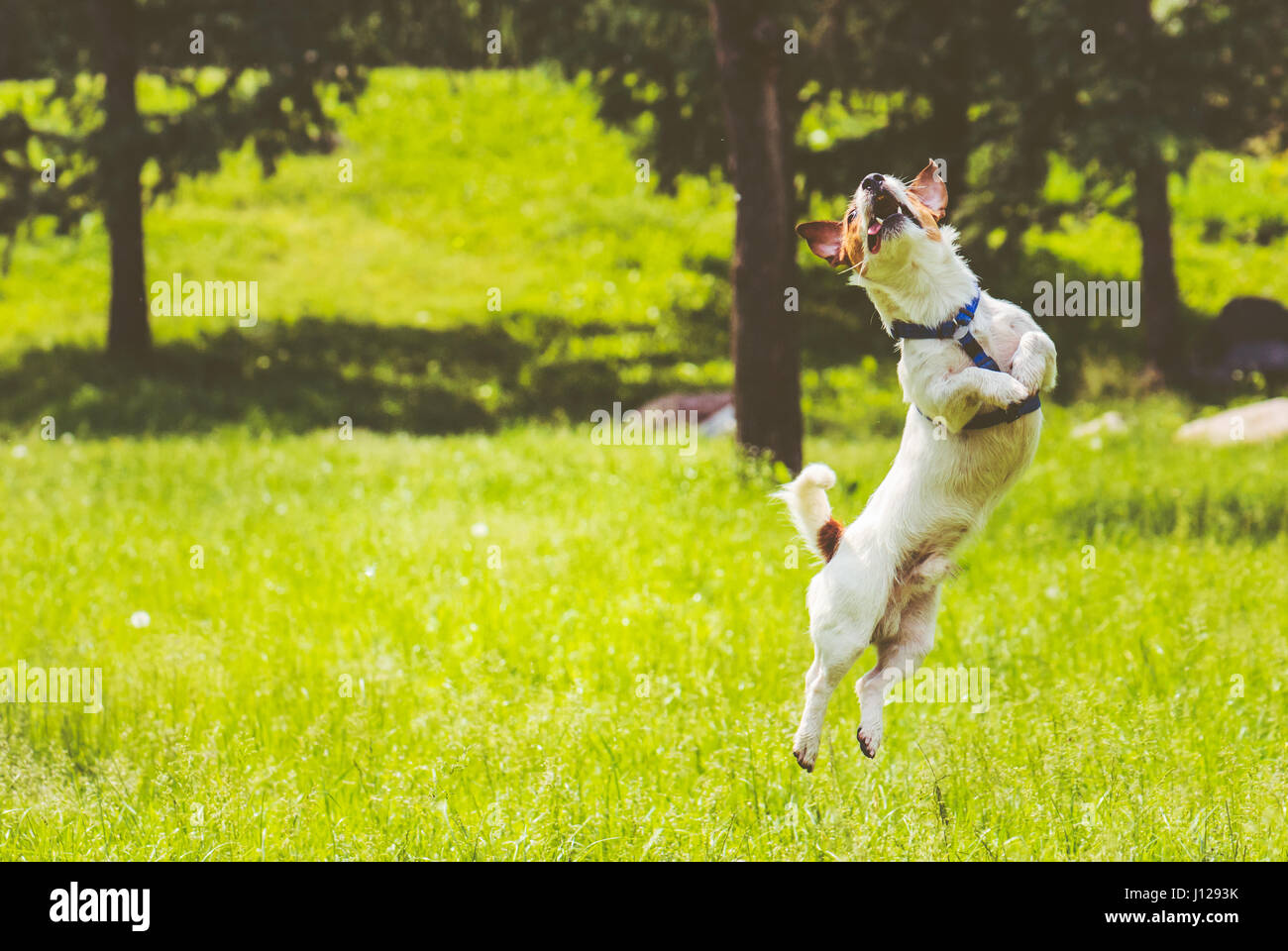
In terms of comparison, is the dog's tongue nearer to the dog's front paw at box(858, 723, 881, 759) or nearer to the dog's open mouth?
the dog's open mouth

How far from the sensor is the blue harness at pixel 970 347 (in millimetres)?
2170

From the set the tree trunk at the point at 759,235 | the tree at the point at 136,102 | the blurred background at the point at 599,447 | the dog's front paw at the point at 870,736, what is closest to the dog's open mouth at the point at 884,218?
the dog's front paw at the point at 870,736

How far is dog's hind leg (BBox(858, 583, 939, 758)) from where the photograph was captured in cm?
235

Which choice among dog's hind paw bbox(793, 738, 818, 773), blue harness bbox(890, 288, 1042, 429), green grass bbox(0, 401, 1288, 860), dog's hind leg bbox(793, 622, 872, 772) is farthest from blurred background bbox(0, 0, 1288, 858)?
dog's hind paw bbox(793, 738, 818, 773)

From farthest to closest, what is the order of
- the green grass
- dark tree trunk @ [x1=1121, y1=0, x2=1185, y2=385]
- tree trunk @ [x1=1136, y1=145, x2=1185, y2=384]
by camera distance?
1. tree trunk @ [x1=1136, y1=145, x2=1185, y2=384]
2. dark tree trunk @ [x1=1121, y1=0, x2=1185, y2=385]
3. the green grass

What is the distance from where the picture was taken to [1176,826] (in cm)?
403

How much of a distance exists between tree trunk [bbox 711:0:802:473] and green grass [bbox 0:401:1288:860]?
0.49m

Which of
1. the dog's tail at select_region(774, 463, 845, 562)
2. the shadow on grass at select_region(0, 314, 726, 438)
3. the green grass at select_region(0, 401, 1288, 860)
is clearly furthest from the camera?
the shadow on grass at select_region(0, 314, 726, 438)

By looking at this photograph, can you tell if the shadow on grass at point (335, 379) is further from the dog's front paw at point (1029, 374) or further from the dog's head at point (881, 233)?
the dog's front paw at point (1029, 374)

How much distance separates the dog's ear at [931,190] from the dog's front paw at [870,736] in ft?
3.17
